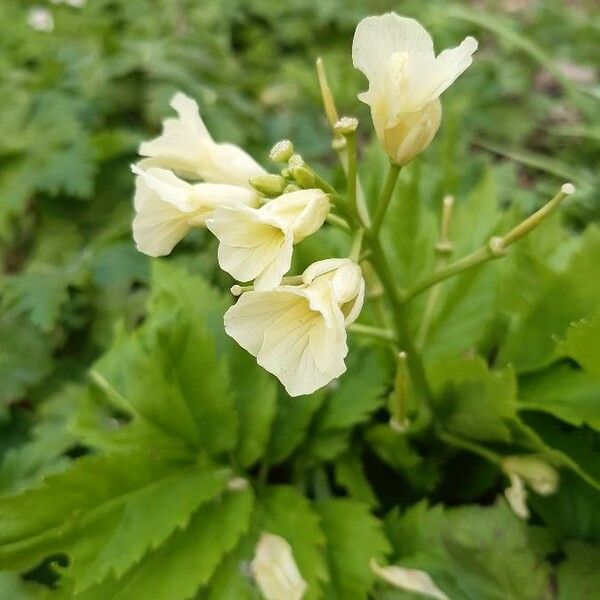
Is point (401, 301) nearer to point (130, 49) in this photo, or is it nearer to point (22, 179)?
point (22, 179)

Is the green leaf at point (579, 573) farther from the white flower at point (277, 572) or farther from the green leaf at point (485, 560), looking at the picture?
the white flower at point (277, 572)

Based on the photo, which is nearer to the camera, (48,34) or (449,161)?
(449,161)

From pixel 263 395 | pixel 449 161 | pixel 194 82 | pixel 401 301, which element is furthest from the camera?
pixel 194 82

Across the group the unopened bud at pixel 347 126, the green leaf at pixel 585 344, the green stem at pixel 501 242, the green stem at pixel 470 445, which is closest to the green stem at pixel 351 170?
the unopened bud at pixel 347 126

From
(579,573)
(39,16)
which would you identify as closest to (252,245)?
(579,573)

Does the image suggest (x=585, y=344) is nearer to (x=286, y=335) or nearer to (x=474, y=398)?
(x=474, y=398)

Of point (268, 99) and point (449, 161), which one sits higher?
point (449, 161)

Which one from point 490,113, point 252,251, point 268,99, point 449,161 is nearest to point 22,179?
point 268,99
